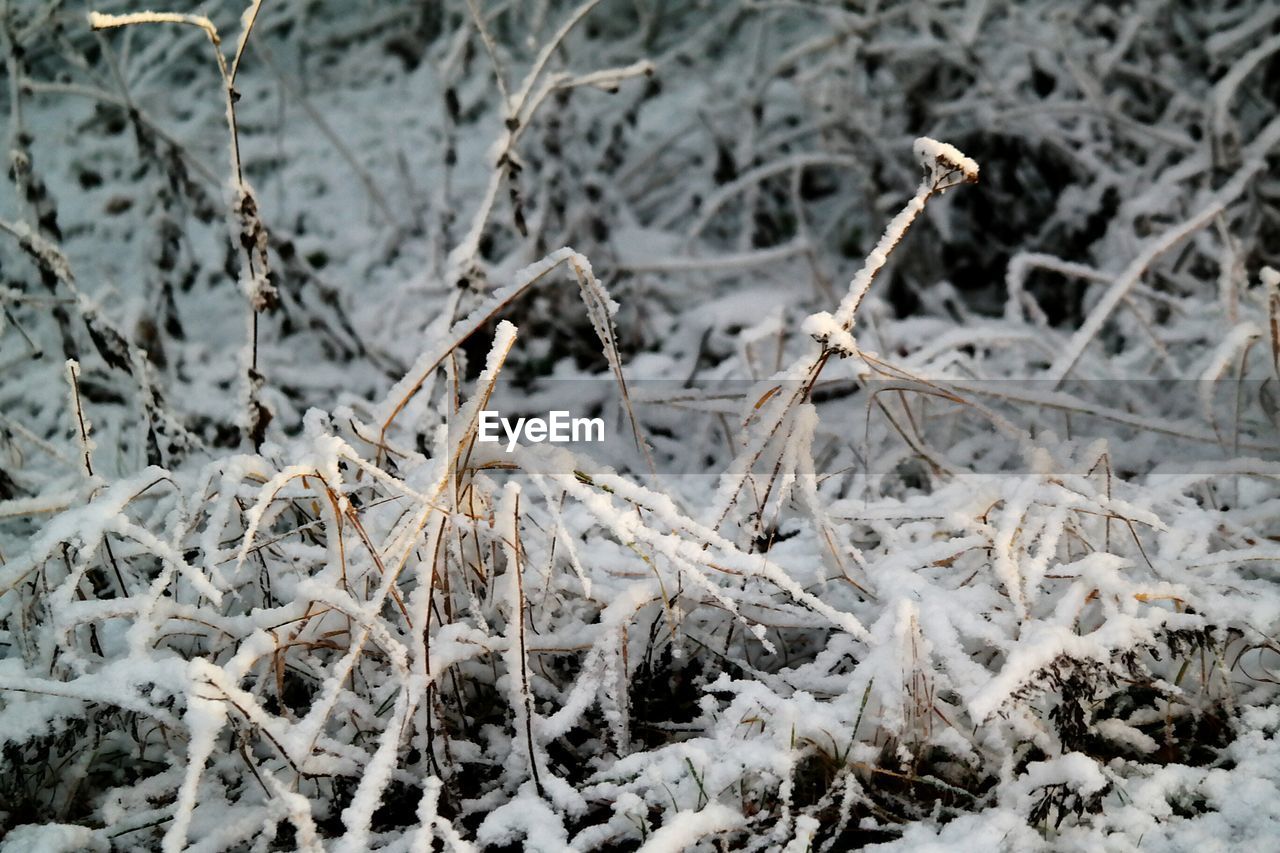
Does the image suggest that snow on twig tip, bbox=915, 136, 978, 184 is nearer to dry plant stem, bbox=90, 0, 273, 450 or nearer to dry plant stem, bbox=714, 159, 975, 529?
dry plant stem, bbox=714, 159, 975, 529

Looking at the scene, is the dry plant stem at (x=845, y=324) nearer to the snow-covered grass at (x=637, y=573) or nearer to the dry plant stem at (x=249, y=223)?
the snow-covered grass at (x=637, y=573)

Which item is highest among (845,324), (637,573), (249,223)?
(249,223)

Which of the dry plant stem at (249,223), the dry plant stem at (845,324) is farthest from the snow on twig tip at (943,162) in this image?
the dry plant stem at (249,223)

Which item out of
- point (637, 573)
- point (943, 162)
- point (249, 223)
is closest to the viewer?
point (943, 162)

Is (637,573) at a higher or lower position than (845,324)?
lower

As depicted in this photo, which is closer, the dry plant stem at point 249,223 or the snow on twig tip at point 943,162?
the snow on twig tip at point 943,162

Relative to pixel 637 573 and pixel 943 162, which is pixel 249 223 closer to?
pixel 637 573

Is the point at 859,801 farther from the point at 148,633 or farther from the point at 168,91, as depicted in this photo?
the point at 168,91

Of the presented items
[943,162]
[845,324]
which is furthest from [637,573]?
[943,162]

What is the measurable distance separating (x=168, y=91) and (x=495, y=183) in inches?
94.7

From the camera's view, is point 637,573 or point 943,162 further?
point 637,573

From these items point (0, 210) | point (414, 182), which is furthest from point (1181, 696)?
point (0, 210)

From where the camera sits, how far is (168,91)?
11.0ft

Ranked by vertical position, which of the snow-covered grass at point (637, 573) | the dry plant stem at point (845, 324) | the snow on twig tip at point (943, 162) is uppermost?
the snow on twig tip at point (943, 162)
